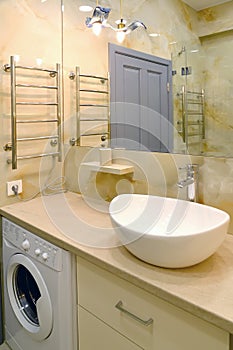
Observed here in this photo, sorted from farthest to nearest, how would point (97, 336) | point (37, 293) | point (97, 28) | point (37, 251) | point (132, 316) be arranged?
point (97, 28) → point (37, 293) → point (37, 251) → point (97, 336) → point (132, 316)

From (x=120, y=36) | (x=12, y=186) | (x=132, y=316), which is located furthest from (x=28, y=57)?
(x=132, y=316)

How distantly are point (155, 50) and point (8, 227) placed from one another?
4.54 feet

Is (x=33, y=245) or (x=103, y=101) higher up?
(x=103, y=101)

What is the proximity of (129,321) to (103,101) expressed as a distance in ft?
4.70

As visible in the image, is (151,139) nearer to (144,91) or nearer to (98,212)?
(144,91)

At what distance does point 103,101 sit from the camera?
2055mm

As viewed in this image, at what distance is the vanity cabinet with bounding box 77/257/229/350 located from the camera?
0.93 meters

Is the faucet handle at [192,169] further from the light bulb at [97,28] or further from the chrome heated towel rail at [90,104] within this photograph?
the light bulb at [97,28]

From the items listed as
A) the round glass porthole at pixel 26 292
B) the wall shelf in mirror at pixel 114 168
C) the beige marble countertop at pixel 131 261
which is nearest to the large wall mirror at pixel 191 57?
the wall shelf in mirror at pixel 114 168

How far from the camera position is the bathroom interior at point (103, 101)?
1.39 meters

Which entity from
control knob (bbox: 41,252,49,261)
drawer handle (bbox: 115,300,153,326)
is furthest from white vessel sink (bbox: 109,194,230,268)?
control knob (bbox: 41,252,49,261)

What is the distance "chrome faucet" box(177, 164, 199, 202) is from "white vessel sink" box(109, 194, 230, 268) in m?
0.06

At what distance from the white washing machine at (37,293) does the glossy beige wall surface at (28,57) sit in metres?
0.37

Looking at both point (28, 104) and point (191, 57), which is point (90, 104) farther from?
point (191, 57)
